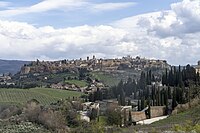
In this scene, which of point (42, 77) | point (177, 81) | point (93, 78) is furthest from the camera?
point (42, 77)

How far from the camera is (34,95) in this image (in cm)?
11350

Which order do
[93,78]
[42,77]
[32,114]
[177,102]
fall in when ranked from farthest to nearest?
[42,77] → [93,78] → [32,114] → [177,102]

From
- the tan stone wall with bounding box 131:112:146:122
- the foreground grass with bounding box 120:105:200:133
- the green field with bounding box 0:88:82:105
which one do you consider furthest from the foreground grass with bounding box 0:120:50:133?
the green field with bounding box 0:88:82:105

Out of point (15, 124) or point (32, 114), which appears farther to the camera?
point (32, 114)

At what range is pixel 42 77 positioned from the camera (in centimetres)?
17562

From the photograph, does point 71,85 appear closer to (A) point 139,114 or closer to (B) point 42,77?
(B) point 42,77

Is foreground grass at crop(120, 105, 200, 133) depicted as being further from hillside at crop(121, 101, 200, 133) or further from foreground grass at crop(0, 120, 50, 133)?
foreground grass at crop(0, 120, 50, 133)

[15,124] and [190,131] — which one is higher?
[190,131]

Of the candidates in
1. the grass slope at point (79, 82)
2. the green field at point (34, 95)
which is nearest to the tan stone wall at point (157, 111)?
the green field at point (34, 95)

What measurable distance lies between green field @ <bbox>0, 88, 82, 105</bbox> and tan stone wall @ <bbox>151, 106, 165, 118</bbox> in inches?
1616

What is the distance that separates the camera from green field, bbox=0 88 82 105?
10738 centimetres

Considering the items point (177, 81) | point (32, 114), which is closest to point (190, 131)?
point (32, 114)

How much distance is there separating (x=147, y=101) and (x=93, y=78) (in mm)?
81496

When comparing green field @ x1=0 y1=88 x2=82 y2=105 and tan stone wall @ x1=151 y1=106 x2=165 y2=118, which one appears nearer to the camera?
tan stone wall @ x1=151 y1=106 x2=165 y2=118
